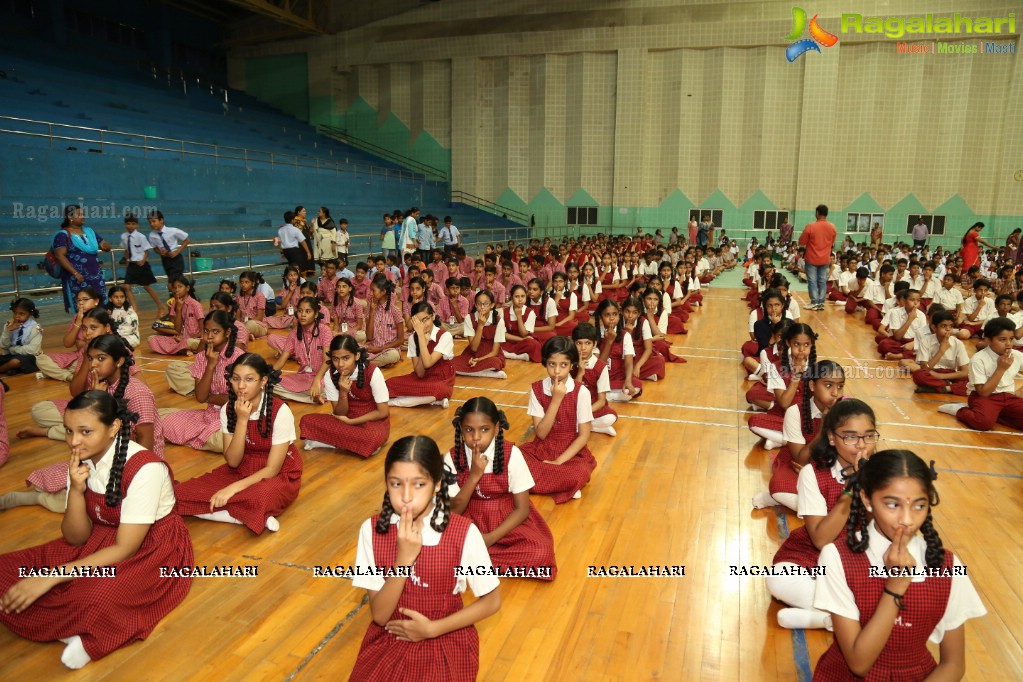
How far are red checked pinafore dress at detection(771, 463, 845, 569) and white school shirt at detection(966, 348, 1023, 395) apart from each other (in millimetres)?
3306

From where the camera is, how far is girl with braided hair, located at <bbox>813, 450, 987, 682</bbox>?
72.3 inches

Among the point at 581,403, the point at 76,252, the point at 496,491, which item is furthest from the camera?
the point at 76,252

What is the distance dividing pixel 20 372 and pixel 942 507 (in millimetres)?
7511

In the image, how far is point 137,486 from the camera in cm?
253

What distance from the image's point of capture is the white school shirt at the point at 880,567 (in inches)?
74.5

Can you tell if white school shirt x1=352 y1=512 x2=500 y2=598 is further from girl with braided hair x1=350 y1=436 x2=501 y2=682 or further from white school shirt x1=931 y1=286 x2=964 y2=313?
white school shirt x1=931 y1=286 x2=964 y2=313

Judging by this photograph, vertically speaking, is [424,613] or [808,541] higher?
[424,613]

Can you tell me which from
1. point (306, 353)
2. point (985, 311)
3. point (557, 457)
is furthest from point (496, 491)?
point (985, 311)

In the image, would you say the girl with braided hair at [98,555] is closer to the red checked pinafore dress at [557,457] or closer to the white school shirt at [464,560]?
the white school shirt at [464,560]

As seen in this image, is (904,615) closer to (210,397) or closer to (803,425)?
(803,425)

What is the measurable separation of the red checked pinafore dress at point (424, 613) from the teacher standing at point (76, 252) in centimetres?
658

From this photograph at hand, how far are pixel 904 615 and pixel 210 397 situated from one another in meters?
4.38

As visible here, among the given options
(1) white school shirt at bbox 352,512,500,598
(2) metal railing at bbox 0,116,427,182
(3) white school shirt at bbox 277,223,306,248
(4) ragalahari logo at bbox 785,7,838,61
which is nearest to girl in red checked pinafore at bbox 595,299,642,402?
(1) white school shirt at bbox 352,512,500,598

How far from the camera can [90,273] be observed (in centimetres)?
760
